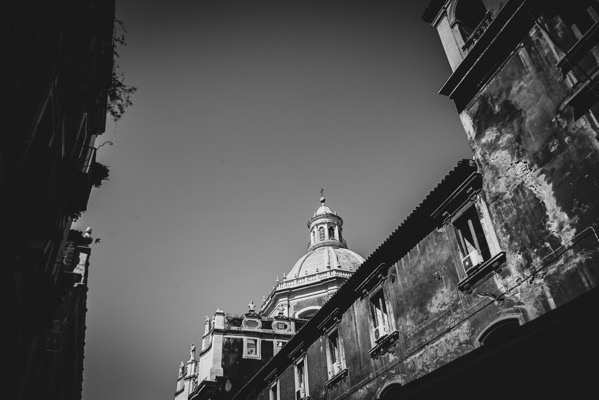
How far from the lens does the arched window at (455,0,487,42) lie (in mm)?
14117

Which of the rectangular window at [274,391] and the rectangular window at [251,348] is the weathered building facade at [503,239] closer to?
the rectangular window at [274,391]

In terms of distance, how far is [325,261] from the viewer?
50750 millimetres

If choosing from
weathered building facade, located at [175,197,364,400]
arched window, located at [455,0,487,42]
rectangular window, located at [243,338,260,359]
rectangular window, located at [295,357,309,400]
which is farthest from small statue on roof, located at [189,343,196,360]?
arched window, located at [455,0,487,42]

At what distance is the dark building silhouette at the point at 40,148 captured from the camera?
7.75 meters

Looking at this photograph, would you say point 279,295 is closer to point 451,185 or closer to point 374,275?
point 374,275

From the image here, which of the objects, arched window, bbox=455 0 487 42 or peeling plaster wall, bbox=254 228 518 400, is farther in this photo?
arched window, bbox=455 0 487 42

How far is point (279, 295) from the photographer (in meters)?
45.6

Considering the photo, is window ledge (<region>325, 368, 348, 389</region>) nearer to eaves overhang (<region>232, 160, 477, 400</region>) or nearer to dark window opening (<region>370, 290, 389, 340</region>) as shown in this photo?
eaves overhang (<region>232, 160, 477, 400</region>)

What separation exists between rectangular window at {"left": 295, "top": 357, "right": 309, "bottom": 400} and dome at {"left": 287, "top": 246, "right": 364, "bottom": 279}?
85.1 feet

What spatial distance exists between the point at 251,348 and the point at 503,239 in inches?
1036

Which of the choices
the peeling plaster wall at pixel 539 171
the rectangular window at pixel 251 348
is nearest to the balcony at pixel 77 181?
the peeling plaster wall at pixel 539 171

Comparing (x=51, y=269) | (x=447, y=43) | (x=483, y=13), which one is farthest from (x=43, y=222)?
(x=483, y=13)

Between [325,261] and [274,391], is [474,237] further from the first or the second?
[325,261]

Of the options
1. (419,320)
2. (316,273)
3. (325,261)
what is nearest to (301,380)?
(419,320)
